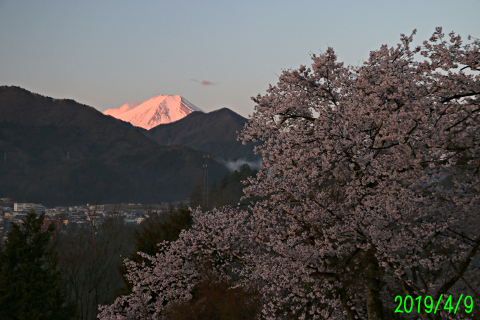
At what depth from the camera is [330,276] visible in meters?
12.5

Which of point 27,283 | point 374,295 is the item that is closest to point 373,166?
point 374,295

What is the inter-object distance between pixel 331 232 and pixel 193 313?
8309mm

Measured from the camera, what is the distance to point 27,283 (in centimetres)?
2695

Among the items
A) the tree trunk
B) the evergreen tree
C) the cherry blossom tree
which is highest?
the cherry blossom tree

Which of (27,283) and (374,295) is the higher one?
(374,295)

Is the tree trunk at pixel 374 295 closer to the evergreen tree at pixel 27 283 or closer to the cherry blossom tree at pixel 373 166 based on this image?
the cherry blossom tree at pixel 373 166

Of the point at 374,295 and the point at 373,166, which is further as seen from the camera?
the point at 374,295

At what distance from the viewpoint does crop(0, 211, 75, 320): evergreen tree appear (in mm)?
26000

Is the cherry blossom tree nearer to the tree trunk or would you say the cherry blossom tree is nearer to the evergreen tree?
the tree trunk

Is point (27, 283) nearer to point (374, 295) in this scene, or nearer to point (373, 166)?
point (374, 295)

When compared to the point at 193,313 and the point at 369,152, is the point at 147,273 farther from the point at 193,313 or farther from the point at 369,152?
the point at 369,152

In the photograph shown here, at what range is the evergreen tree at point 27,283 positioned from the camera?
26.0m

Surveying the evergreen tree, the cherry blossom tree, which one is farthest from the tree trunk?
the evergreen tree

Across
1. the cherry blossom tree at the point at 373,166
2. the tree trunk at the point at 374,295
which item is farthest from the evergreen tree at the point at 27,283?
the tree trunk at the point at 374,295
